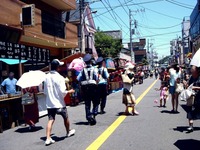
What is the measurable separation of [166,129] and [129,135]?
108 cm

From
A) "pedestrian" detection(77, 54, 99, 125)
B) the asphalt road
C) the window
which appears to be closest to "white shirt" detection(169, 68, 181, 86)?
the asphalt road

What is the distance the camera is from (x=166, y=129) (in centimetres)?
696

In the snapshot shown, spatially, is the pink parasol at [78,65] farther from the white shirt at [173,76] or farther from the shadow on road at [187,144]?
the shadow on road at [187,144]

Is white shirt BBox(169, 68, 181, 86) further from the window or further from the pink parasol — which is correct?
the window

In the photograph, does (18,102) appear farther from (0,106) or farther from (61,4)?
(61,4)

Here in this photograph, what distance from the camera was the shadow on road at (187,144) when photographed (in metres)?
5.35

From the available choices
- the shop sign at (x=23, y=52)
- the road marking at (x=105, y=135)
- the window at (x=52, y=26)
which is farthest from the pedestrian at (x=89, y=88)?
the window at (x=52, y=26)

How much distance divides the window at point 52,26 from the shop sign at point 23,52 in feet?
3.89

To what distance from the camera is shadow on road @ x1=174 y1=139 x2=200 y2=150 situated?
535cm

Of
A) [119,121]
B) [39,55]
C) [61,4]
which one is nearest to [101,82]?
[119,121]

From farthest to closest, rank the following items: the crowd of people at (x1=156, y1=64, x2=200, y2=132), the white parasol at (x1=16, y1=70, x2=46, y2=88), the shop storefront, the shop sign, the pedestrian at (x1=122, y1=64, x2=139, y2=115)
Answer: the shop sign, the pedestrian at (x1=122, y1=64, x2=139, y2=115), the shop storefront, the white parasol at (x1=16, y1=70, x2=46, y2=88), the crowd of people at (x1=156, y1=64, x2=200, y2=132)

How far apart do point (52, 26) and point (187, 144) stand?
44.2ft

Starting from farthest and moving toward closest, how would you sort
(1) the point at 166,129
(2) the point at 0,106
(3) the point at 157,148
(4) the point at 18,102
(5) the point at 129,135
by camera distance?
1. (4) the point at 18,102
2. (2) the point at 0,106
3. (1) the point at 166,129
4. (5) the point at 129,135
5. (3) the point at 157,148

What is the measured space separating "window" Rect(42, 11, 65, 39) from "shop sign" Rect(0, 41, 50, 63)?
1.19m
